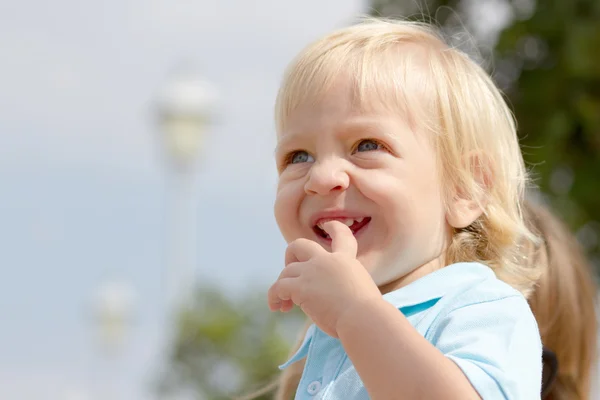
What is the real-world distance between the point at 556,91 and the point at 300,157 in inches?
164

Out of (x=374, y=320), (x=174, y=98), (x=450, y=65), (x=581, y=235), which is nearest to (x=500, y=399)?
(x=374, y=320)

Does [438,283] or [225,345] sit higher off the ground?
[438,283]

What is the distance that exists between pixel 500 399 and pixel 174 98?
9.72m

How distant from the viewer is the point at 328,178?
2488 mm

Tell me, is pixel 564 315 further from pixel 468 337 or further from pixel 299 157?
pixel 468 337

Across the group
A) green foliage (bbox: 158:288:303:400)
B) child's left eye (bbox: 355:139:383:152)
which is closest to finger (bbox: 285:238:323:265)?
child's left eye (bbox: 355:139:383:152)

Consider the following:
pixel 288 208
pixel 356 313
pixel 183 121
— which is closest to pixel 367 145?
pixel 288 208

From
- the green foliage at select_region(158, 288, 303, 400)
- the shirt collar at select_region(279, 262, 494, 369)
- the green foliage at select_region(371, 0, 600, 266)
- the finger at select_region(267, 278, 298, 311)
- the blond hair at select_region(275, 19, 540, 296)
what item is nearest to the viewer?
the finger at select_region(267, 278, 298, 311)

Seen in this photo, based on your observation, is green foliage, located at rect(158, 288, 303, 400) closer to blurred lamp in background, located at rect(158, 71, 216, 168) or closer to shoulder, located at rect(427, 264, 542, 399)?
blurred lamp in background, located at rect(158, 71, 216, 168)

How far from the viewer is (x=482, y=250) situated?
9.14 feet

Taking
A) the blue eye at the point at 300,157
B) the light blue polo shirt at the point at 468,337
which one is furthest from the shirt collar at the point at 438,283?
the blue eye at the point at 300,157

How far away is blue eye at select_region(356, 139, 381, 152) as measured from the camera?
2.53m

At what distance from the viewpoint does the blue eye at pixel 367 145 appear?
8.29 ft

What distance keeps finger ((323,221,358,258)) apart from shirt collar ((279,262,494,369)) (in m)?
0.17
